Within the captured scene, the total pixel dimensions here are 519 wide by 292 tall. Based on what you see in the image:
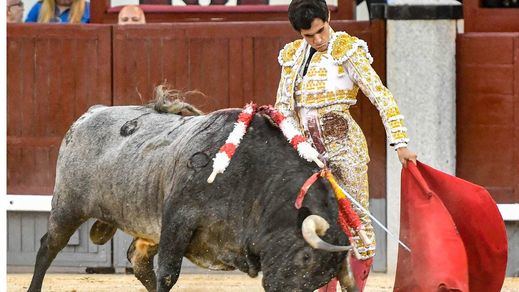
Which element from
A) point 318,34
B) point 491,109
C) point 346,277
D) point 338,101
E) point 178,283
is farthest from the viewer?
point 491,109

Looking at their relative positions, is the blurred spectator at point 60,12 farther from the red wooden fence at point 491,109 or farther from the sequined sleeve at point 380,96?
the sequined sleeve at point 380,96

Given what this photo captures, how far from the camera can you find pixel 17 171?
8211mm

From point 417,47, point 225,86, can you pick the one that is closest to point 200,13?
point 225,86

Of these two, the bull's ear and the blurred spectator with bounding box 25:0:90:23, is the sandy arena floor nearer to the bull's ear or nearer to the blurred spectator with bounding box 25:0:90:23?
the blurred spectator with bounding box 25:0:90:23

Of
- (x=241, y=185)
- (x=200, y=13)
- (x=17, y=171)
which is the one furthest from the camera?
(x=200, y=13)

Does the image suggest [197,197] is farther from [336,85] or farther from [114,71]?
[114,71]

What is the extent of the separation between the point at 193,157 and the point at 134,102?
2812mm

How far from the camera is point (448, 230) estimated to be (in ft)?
17.4

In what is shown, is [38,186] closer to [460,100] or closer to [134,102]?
[134,102]

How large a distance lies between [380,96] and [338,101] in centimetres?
16

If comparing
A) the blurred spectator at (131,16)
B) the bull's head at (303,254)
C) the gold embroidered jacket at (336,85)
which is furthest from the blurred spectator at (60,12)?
the bull's head at (303,254)

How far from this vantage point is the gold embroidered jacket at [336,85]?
5.31 meters

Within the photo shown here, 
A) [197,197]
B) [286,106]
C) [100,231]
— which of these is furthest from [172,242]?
[100,231]

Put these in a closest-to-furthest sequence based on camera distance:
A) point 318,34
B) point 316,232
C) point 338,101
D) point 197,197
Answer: point 316,232 → point 197,197 → point 318,34 → point 338,101
